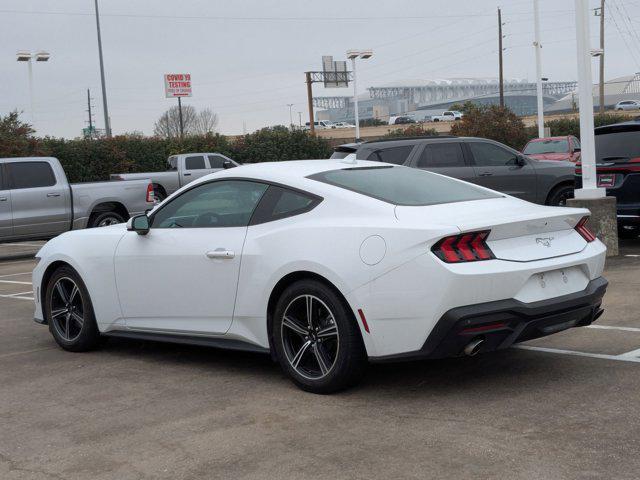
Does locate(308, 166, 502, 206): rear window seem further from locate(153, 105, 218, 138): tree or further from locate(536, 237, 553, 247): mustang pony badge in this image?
locate(153, 105, 218, 138): tree

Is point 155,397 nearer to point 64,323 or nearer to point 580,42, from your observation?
point 64,323

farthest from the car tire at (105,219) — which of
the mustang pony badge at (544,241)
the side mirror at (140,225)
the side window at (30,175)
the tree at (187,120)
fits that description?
the tree at (187,120)

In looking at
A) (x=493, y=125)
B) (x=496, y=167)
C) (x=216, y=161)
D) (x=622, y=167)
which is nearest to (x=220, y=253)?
(x=622, y=167)

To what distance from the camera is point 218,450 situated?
14.8 feet

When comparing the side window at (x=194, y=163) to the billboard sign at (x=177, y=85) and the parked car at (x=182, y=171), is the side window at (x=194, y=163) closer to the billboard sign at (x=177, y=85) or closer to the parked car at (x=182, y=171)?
the parked car at (x=182, y=171)

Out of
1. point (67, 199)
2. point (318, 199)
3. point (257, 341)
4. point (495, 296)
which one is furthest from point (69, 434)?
point (67, 199)

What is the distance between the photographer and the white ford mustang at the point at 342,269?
501cm

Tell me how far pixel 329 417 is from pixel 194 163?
26.2 meters

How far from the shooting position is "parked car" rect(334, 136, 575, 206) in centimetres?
1481

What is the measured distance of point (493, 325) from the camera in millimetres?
5016

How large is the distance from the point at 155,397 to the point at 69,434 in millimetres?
813

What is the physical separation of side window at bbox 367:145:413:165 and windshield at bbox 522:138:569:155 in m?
11.3

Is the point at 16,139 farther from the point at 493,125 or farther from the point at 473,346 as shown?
the point at 473,346

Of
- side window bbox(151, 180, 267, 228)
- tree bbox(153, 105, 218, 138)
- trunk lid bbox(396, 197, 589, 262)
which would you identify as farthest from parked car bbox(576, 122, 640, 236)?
tree bbox(153, 105, 218, 138)
